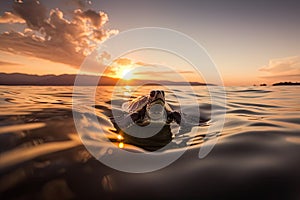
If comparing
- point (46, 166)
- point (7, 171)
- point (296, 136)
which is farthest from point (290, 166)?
point (7, 171)

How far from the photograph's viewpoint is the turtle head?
15.5 ft

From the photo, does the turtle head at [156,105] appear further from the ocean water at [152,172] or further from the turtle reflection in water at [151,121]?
the ocean water at [152,172]

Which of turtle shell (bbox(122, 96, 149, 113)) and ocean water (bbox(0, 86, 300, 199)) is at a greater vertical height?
turtle shell (bbox(122, 96, 149, 113))

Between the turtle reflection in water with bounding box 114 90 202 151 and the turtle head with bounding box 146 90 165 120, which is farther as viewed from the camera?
the turtle head with bounding box 146 90 165 120

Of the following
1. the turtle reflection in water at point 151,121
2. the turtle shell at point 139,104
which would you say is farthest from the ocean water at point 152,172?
the turtle shell at point 139,104

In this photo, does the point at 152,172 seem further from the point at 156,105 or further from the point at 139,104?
the point at 139,104

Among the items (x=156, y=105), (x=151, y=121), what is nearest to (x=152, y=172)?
(x=156, y=105)

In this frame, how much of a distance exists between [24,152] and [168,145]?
188cm

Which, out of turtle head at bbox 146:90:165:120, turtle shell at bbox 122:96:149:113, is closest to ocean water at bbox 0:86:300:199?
turtle head at bbox 146:90:165:120

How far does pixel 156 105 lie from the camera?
15.6 ft

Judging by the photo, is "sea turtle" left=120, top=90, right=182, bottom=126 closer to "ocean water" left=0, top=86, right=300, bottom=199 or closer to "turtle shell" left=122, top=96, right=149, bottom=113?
"turtle shell" left=122, top=96, right=149, bottom=113

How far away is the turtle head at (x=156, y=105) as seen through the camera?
4.72 m

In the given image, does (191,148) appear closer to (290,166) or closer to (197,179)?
(197,179)

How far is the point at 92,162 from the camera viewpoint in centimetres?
204
